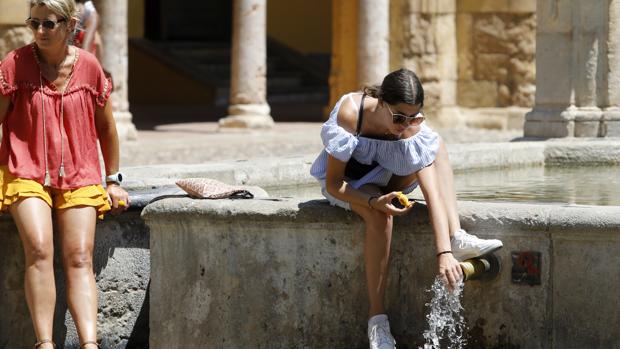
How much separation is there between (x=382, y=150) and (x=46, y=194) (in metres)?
1.30

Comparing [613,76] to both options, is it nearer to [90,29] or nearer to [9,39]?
[90,29]

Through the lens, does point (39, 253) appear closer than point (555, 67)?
Yes

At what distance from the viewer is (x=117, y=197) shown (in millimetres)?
6008

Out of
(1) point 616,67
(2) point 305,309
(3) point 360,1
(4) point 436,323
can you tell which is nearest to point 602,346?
(4) point 436,323

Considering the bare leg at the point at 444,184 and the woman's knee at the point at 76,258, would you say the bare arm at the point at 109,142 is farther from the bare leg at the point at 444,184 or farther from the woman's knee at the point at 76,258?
the bare leg at the point at 444,184

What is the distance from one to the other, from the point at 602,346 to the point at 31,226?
217 centimetres

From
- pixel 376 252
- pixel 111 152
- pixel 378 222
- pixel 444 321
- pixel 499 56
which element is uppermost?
pixel 499 56

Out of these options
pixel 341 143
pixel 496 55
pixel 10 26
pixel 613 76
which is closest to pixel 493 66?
pixel 496 55

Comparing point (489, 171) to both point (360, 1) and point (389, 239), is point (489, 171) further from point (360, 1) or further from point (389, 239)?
point (360, 1)

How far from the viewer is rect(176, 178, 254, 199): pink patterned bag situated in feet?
19.4

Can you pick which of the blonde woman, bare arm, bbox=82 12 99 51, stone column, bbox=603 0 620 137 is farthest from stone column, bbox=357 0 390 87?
the blonde woman

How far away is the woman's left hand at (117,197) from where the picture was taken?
236 inches

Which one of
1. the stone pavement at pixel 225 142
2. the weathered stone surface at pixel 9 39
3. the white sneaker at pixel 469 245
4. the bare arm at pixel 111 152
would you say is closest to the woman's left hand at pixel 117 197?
the bare arm at pixel 111 152

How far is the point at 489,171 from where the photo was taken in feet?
30.6
